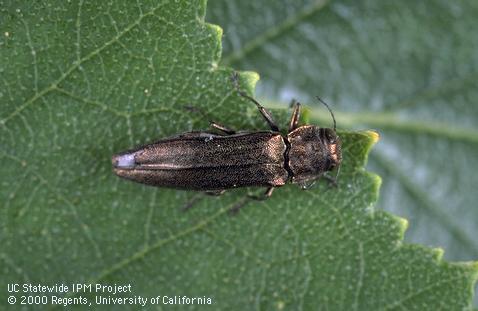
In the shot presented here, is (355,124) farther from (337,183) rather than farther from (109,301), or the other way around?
(109,301)

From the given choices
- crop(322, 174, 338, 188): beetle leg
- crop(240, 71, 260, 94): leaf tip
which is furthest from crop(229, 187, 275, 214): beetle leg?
crop(240, 71, 260, 94): leaf tip

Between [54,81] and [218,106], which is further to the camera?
[218,106]

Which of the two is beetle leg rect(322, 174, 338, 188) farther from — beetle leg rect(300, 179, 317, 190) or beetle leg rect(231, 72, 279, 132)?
beetle leg rect(231, 72, 279, 132)

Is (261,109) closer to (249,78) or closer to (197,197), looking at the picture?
(249,78)

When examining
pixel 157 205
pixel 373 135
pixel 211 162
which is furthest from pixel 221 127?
pixel 373 135

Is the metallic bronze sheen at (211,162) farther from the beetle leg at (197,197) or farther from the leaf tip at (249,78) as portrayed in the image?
the leaf tip at (249,78)

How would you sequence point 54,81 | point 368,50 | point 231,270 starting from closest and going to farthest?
point 54,81
point 231,270
point 368,50

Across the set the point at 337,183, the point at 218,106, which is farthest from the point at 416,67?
the point at 218,106

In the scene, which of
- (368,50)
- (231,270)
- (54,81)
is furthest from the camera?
(368,50)
